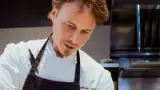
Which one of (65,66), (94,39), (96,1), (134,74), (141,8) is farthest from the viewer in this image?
(94,39)

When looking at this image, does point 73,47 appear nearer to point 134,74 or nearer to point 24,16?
point 134,74

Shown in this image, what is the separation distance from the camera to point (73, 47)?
113cm

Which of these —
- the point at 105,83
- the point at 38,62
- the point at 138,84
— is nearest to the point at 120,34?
the point at 138,84

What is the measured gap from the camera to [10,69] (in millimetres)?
1150

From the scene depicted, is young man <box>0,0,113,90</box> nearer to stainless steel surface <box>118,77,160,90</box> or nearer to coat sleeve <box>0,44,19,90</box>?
coat sleeve <box>0,44,19,90</box>

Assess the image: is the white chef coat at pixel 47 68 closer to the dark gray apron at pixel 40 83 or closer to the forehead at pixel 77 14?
the dark gray apron at pixel 40 83

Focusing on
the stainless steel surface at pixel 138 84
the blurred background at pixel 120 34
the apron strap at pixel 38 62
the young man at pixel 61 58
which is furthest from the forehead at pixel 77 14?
the stainless steel surface at pixel 138 84

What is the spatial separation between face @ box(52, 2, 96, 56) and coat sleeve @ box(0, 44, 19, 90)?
18 cm

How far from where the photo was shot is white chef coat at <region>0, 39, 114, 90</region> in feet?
3.80

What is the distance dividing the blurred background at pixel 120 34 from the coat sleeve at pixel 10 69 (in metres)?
1.06

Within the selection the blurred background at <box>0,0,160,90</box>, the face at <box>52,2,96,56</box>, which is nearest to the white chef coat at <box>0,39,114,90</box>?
the face at <box>52,2,96,56</box>

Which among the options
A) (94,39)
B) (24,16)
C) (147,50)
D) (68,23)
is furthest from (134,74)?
(68,23)

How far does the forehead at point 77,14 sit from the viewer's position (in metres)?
1.08

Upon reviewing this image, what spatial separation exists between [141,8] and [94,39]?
46 cm
